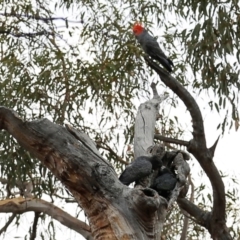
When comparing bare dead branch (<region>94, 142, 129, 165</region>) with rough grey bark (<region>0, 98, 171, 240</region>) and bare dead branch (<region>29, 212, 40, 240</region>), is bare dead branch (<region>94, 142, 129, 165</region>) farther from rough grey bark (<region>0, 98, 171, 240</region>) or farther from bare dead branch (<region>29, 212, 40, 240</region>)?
rough grey bark (<region>0, 98, 171, 240</region>)

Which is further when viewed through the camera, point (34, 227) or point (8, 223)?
point (8, 223)

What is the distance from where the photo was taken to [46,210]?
4898 mm

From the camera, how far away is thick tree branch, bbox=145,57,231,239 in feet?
12.1

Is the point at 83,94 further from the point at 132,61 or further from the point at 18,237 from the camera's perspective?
the point at 18,237

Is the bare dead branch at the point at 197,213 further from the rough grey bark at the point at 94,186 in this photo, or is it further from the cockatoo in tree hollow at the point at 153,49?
the rough grey bark at the point at 94,186

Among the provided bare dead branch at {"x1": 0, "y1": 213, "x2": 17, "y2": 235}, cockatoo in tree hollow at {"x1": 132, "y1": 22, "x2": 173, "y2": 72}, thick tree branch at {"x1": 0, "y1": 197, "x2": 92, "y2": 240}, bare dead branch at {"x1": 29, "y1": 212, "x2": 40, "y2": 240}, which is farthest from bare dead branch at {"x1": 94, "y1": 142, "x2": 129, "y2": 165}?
cockatoo in tree hollow at {"x1": 132, "y1": 22, "x2": 173, "y2": 72}

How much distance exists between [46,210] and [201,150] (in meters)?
1.49

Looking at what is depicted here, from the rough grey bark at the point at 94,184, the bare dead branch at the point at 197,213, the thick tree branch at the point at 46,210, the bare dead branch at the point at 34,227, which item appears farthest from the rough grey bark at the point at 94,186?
the bare dead branch at the point at 34,227

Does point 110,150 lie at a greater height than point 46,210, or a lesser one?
greater

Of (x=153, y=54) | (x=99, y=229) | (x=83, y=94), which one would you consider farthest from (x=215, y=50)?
(x=99, y=229)

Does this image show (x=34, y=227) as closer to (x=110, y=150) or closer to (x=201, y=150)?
(x=110, y=150)

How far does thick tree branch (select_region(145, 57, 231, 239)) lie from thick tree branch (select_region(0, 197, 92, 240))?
998 millimetres

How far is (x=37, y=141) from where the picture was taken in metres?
2.33

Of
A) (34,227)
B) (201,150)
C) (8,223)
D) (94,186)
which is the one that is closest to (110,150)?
(34,227)
